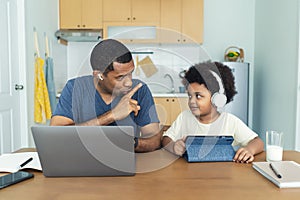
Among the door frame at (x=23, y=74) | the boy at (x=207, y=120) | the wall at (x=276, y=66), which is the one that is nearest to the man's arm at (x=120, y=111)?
the boy at (x=207, y=120)

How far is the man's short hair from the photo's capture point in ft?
4.15

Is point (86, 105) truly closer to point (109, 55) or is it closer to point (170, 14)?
point (109, 55)

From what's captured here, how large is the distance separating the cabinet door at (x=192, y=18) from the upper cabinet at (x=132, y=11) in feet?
1.03

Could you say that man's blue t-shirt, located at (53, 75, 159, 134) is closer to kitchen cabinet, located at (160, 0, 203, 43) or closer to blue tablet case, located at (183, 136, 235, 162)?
blue tablet case, located at (183, 136, 235, 162)

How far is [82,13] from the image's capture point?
12.6 ft

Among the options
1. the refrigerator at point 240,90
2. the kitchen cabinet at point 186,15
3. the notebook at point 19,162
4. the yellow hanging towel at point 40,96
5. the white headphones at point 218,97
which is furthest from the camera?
the kitchen cabinet at point 186,15

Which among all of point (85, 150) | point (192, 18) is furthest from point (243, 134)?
point (192, 18)

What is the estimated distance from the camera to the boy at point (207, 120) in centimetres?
132

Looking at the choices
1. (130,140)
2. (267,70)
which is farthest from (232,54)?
(130,140)

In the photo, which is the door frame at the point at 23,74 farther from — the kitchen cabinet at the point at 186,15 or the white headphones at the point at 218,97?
the white headphones at the point at 218,97

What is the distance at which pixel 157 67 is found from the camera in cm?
147

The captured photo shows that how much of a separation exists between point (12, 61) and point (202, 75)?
2010mm

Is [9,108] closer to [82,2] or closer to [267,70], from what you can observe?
[82,2]

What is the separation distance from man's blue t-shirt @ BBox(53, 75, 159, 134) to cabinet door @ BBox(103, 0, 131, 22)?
7.81 feet
